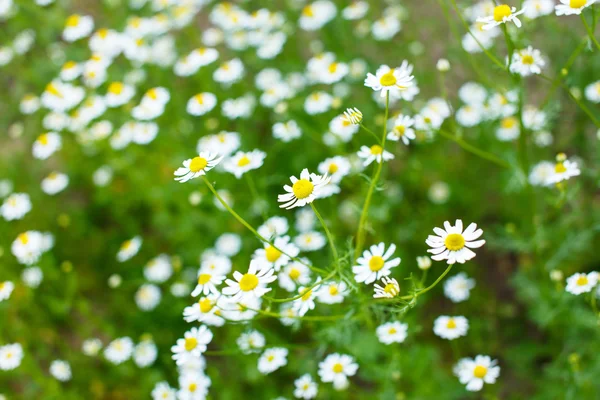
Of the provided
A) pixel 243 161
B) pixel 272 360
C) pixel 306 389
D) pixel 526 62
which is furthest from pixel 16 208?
pixel 526 62

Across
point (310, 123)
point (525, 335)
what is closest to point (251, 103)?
point (310, 123)

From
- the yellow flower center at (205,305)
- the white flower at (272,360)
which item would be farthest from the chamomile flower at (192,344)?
the white flower at (272,360)

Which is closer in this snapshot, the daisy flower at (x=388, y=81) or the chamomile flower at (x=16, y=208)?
the daisy flower at (x=388, y=81)

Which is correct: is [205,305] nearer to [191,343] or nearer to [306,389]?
[191,343]

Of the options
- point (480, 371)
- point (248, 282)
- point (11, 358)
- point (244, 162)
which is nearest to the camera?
point (248, 282)

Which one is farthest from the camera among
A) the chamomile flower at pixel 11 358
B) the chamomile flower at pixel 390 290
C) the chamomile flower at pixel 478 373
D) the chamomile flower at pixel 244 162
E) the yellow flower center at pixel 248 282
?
the chamomile flower at pixel 11 358

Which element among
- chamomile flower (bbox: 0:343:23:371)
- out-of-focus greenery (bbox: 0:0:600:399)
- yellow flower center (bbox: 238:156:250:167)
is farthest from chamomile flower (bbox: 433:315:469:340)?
chamomile flower (bbox: 0:343:23:371)

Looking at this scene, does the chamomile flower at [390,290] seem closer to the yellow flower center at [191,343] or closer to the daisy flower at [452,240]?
the daisy flower at [452,240]

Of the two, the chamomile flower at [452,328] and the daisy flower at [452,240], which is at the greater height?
the daisy flower at [452,240]
